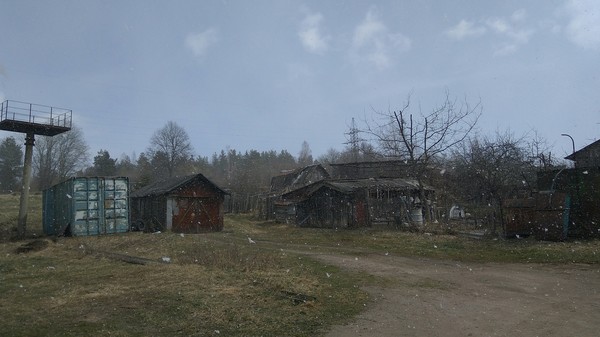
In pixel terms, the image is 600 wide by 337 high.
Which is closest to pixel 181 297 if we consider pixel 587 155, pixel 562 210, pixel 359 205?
pixel 562 210

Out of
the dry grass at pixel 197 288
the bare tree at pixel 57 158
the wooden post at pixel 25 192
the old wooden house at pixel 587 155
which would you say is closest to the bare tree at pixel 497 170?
the old wooden house at pixel 587 155

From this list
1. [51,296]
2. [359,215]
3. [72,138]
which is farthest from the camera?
[72,138]

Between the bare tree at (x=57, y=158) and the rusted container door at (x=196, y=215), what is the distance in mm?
49470

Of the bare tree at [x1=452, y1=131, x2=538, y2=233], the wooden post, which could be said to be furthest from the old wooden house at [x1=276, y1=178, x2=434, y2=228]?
the wooden post

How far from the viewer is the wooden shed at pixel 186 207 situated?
2584 centimetres

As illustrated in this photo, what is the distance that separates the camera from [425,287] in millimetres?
8680

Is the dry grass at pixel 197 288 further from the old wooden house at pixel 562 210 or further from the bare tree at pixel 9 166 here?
the bare tree at pixel 9 166

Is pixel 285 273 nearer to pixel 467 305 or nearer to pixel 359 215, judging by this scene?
pixel 467 305

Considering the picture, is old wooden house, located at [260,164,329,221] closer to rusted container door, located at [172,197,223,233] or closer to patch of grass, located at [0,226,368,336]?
rusted container door, located at [172,197,223,233]

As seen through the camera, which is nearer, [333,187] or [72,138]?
[333,187]

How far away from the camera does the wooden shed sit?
2584cm

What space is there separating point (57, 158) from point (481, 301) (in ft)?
241

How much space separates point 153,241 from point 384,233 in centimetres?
1006

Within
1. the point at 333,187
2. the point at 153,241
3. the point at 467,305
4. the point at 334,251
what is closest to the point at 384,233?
the point at 334,251
